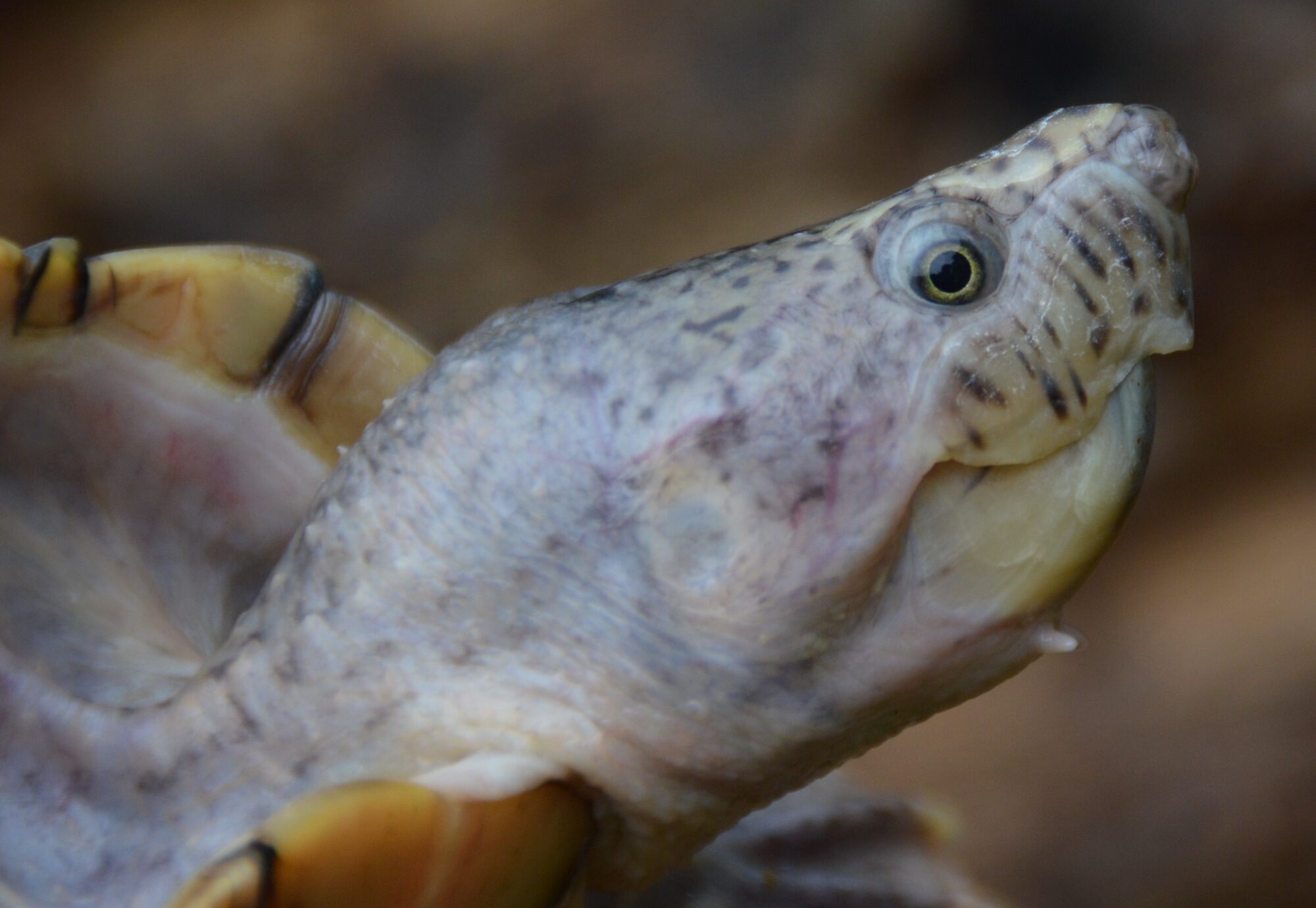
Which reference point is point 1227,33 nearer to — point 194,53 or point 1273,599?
point 1273,599

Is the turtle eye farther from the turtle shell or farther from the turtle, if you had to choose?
the turtle shell

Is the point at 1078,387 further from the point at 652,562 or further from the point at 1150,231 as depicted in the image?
the point at 652,562

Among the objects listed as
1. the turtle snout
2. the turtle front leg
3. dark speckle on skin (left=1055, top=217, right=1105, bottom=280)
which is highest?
the turtle snout

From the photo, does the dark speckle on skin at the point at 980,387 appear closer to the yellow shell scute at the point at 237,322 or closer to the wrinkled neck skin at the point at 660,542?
the wrinkled neck skin at the point at 660,542

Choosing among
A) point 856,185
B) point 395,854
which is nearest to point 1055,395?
point 395,854

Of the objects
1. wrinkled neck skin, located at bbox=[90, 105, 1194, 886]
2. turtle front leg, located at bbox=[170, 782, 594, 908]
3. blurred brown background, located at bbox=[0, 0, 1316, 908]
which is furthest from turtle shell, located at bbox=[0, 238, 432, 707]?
blurred brown background, located at bbox=[0, 0, 1316, 908]

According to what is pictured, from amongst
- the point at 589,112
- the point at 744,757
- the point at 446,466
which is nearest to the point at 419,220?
the point at 589,112
